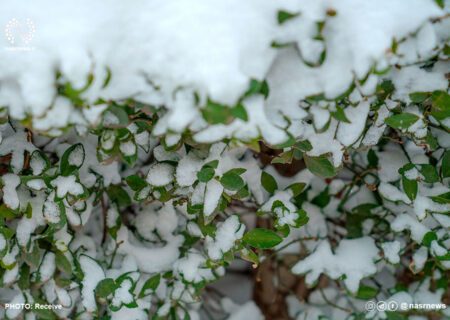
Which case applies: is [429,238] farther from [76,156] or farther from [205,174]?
[76,156]

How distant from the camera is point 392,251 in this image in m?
1.17

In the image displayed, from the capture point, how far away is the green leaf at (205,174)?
883 millimetres

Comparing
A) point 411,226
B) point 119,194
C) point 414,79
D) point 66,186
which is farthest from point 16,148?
point 411,226

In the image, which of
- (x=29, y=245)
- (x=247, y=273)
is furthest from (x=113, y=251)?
(x=247, y=273)

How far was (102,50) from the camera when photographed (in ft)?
2.51

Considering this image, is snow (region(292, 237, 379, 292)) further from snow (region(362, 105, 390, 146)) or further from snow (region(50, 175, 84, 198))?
snow (region(50, 175, 84, 198))

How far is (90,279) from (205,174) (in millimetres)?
Answer: 470

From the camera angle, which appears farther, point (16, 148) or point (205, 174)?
point (16, 148)

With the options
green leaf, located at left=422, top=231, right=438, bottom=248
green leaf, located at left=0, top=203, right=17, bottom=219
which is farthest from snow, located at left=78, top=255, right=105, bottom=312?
green leaf, located at left=422, top=231, right=438, bottom=248

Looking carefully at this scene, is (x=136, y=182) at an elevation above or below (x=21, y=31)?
below

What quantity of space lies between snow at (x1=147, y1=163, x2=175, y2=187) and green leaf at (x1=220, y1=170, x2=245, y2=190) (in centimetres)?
14

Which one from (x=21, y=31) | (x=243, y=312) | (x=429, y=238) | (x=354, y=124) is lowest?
(x=243, y=312)

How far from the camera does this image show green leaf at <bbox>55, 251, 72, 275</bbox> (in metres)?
1.11

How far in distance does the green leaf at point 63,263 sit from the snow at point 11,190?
0.60 ft
